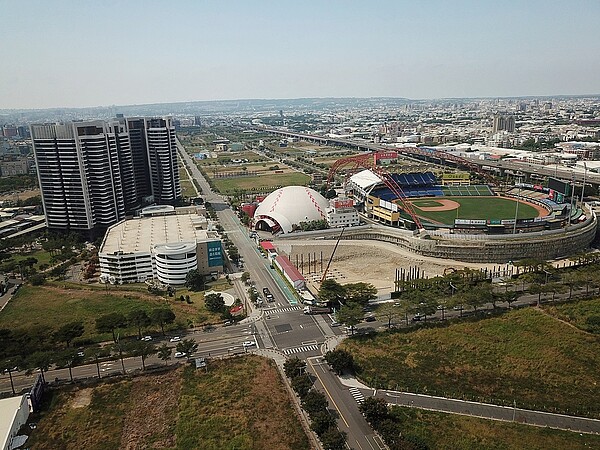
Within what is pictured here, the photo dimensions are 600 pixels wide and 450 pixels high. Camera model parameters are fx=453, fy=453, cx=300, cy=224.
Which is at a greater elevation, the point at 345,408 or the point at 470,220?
the point at 470,220

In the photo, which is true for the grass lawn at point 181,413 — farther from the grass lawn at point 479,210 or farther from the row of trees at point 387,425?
the grass lawn at point 479,210

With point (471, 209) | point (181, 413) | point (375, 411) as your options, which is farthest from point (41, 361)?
point (471, 209)

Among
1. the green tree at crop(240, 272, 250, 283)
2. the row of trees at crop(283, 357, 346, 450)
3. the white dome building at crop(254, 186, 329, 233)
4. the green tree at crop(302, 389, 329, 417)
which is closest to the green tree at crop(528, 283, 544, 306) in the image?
the row of trees at crop(283, 357, 346, 450)

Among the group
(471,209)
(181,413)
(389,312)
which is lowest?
(181,413)

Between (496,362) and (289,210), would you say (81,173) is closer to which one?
(289,210)

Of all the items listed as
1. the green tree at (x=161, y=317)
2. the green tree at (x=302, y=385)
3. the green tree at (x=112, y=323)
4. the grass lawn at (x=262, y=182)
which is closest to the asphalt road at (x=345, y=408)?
the green tree at (x=302, y=385)
